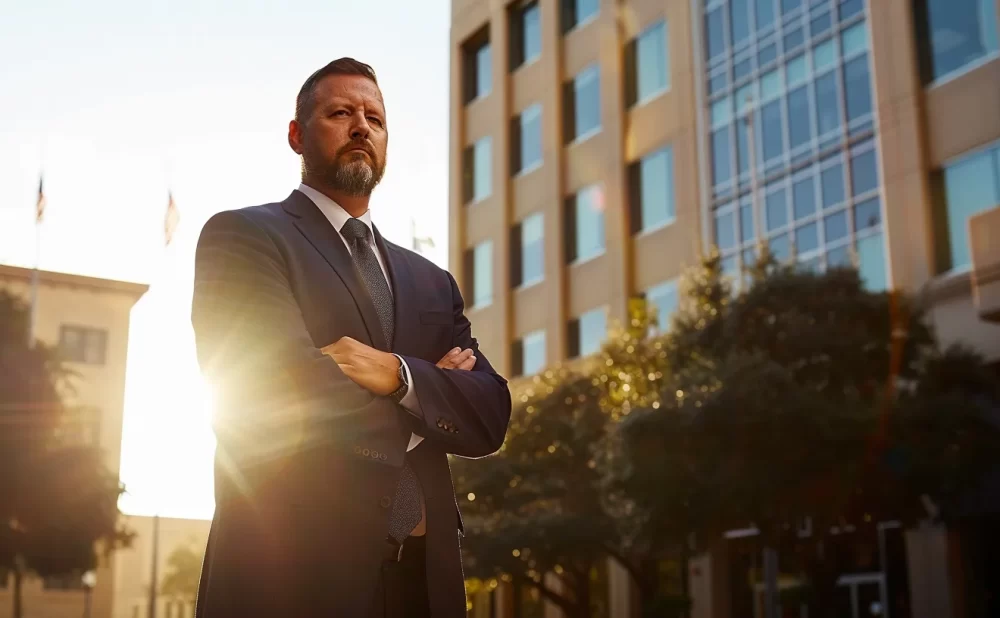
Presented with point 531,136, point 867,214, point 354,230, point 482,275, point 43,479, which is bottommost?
point 354,230

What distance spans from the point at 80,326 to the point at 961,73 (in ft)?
150

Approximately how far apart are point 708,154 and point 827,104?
4.42m

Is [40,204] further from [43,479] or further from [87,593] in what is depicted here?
[87,593]

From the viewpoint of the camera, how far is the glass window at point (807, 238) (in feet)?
87.3

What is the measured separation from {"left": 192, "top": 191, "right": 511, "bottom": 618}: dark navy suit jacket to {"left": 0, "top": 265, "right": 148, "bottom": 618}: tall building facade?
55.8 metres

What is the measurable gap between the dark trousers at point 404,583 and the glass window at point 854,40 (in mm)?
25426

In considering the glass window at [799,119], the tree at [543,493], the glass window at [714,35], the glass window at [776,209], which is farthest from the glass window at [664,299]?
the glass window at [714,35]

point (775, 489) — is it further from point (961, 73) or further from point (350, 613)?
point (350, 613)

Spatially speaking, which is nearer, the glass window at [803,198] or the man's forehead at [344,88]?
the man's forehead at [344,88]

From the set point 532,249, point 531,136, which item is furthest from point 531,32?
point 532,249

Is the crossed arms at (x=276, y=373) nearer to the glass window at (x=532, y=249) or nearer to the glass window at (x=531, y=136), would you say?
the glass window at (x=532, y=249)

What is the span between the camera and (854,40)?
2645cm

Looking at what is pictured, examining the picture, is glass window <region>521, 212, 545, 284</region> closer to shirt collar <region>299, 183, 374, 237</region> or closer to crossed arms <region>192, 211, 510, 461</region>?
shirt collar <region>299, 183, 374, 237</region>

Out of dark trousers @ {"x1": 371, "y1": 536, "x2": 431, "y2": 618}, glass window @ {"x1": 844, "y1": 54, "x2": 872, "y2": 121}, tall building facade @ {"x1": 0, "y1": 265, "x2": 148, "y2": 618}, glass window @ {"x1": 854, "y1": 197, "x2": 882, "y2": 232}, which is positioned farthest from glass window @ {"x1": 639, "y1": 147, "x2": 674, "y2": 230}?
tall building facade @ {"x1": 0, "y1": 265, "x2": 148, "y2": 618}
